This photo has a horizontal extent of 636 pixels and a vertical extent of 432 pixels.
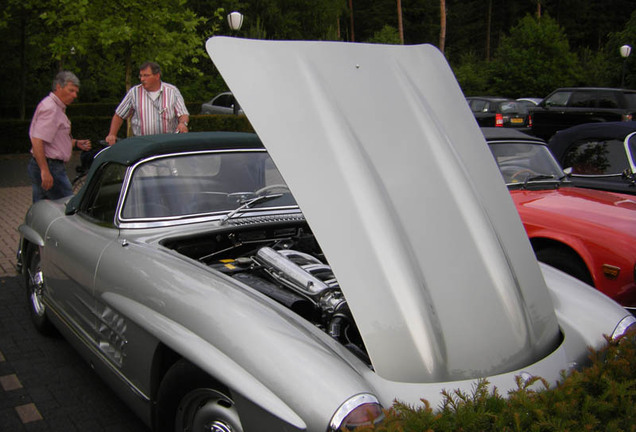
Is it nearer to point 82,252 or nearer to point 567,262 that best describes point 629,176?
point 567,262

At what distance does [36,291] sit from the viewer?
451cm

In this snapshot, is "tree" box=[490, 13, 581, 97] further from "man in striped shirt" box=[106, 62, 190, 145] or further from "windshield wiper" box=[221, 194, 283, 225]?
"windshield wiper" box=[221, 194, 283, 225]

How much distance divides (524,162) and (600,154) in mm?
1194

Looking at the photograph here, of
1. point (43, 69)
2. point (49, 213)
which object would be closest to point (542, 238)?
point (49, 213)

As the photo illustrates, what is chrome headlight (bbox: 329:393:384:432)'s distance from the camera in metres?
1.93

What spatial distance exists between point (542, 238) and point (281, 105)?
3155 mm

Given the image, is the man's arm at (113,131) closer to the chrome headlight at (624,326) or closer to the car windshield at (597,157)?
the chrome headlight at (624,326)

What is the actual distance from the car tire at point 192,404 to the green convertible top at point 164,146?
5.32ft

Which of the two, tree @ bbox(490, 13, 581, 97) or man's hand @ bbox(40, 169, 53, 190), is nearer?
man's hand @ bbox(40, 169, 53, 190)

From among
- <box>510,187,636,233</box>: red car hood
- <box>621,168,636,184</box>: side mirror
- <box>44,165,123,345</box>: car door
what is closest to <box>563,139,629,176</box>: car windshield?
<box>621,168,636,184</box>: side mirror

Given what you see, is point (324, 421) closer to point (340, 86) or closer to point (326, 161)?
point (326, 161)

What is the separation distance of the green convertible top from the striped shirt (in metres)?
1.89

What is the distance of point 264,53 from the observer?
8.98 feet

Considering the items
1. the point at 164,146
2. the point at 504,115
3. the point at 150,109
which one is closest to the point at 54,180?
the point at 150,109
